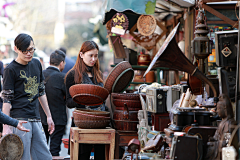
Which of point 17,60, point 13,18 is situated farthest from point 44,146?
point 13,18

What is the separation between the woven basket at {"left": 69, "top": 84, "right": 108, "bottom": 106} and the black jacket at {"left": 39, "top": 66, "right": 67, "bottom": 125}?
1587mm

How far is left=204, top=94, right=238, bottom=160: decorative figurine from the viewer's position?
230 centimetres

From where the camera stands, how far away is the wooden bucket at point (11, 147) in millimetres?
3506

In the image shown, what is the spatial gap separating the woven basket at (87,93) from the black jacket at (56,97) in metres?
1.59

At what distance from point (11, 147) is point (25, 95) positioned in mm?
582

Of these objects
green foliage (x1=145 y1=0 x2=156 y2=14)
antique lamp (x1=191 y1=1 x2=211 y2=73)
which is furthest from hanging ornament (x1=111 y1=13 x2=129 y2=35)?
antique lamp (x1=191 y1=1 x2=211 y2=73)

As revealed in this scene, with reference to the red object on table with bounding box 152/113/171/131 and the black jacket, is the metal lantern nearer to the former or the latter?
the red object on table with bounding box 152/113/171/131

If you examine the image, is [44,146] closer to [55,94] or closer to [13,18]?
[55,94]

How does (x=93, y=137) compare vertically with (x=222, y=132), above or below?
below

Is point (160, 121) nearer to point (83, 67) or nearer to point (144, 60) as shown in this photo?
point (83, 67)

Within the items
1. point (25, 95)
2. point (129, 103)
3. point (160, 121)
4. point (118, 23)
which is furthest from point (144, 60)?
point (25, 95)

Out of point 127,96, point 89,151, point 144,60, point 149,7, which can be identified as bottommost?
point 89,151

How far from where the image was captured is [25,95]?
3.71m

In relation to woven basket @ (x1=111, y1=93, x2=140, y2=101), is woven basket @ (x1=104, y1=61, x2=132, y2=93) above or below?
above
